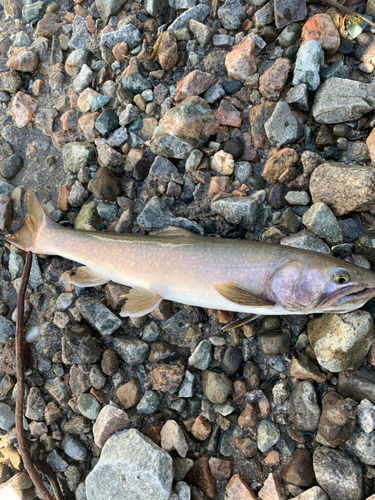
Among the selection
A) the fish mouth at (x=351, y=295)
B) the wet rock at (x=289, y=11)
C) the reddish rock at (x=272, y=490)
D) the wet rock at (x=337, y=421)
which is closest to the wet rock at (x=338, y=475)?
the wet rock at (x=337, y=421)

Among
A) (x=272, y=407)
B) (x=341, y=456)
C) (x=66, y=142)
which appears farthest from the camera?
(x=66, y=142)

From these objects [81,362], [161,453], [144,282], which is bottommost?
[161,453]

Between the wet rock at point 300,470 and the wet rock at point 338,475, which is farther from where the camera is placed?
the wet rock at point 300,470

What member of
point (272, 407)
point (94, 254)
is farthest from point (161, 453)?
point (94, 254)

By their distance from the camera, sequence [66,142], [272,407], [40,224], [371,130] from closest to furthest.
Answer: [272,407] → [371,130] → [40,224] → [66,142]

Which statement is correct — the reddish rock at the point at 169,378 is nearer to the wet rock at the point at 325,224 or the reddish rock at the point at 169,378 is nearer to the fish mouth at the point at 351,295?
the fish mouth at the point at 351,295

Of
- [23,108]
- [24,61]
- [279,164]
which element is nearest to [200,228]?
[279,164]

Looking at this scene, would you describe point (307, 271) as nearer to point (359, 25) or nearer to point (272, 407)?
point (272, 407)
